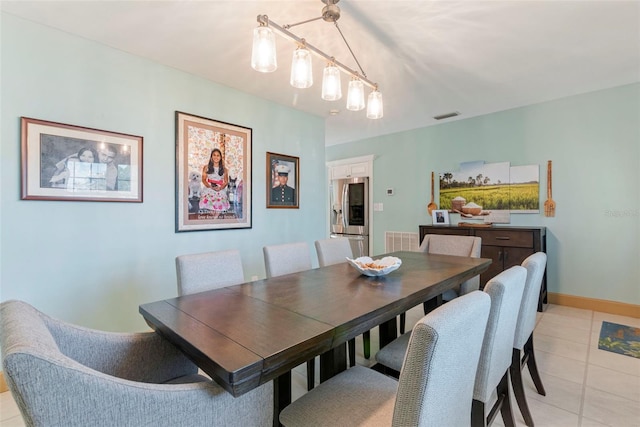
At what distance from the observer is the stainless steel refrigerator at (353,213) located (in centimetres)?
517

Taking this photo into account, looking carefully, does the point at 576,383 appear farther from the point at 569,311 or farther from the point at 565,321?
the point at 569,311

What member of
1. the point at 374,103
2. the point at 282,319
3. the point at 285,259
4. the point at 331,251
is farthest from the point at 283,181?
the point at 282,319

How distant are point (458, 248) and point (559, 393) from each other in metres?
1.25

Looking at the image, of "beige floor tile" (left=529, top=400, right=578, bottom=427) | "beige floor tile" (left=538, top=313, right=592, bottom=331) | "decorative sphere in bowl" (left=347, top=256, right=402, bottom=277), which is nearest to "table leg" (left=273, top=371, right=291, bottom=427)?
"decorative sphere in bowl" (left=347, top=256, right=402, bottom=277)

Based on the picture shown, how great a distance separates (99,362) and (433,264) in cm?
197

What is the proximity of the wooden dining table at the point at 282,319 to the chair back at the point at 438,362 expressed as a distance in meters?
0.34

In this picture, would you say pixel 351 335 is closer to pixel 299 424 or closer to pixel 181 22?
pixel 299 424

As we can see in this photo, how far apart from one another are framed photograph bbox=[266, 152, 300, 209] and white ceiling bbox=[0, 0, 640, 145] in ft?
2.40

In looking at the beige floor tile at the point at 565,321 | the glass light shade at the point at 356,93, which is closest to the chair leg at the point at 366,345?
the glass light shade at the point at 356,93

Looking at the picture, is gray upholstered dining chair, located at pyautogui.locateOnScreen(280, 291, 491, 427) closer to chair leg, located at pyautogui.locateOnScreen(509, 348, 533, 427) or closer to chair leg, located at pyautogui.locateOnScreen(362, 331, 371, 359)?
chair leg, located at pyautogui.locateOnScreen(509, 348, 533, 427)

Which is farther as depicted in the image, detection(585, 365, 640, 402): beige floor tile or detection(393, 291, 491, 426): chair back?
detection(585, 365, 640, 402): beige floor tile

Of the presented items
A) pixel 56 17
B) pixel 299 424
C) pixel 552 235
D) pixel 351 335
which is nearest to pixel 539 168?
pixel 552 235

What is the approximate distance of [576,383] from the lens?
77.1 inches

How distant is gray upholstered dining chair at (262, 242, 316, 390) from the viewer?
2.12 m
